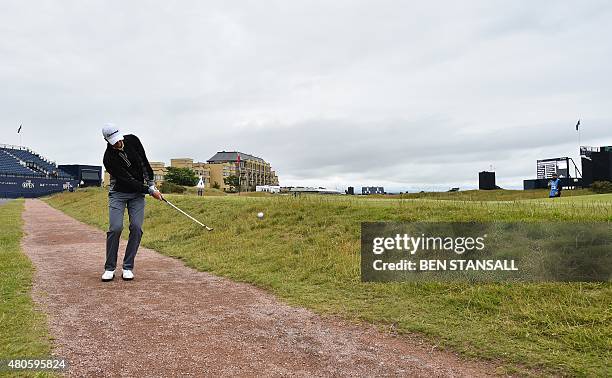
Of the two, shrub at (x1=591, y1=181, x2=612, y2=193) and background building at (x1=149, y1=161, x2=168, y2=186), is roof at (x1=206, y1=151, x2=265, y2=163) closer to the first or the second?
background building at (x1=149, y1=161, x2=168, y2=186)

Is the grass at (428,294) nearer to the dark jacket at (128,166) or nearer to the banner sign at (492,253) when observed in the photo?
the banner sign at (492,253)

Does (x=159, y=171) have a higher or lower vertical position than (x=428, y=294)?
higher

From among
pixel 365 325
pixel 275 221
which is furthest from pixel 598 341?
pixel 275 221

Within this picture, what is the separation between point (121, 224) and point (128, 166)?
94 cm

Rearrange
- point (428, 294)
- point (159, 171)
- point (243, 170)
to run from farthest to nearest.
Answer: point (243, 170)
point (159, 171)
point (428, 294)

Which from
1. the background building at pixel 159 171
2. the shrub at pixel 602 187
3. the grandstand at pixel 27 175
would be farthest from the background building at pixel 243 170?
the shrub at pixel 602 187

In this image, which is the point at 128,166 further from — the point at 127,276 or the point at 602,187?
the point at 602,187

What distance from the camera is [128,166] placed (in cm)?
683

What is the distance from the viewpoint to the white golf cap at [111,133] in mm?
6648

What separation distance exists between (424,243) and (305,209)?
4.94 meters

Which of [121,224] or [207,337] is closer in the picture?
[207,337]

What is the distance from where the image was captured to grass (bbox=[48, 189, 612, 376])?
3.87 m

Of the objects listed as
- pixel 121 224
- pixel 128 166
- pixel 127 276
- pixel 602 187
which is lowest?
pixel 127 276

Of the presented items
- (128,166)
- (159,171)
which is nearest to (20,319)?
(128,166)
